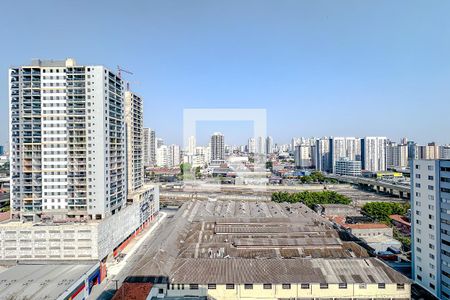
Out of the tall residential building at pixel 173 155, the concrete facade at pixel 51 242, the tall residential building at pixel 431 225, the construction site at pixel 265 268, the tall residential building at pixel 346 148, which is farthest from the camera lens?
the tall residential building at pixel 173 155

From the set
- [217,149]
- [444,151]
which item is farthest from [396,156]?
[217,149]

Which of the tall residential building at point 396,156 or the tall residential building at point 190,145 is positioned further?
the tall residential building at point 396,156

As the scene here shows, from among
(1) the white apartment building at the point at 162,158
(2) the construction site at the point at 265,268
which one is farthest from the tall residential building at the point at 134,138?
(1) the white apartment building at the point at 162,158

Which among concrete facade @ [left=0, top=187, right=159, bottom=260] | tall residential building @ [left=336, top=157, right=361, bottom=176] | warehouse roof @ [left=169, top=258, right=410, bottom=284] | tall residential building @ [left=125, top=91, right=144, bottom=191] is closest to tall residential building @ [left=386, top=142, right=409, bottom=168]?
tall residential building @ [left=336, top=157, right=361, bottom=176]

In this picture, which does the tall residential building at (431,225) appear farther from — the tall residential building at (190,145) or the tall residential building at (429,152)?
the tall residential building at (429,152)

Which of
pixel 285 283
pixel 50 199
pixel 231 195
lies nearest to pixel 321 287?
pixel 285 283

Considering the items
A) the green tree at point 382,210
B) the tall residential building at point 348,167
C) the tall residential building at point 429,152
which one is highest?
the tall residential building at point 429,152

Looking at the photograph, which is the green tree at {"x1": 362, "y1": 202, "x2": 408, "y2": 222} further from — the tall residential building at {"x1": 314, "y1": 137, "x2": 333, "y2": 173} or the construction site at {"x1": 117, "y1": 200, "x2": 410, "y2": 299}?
the tall residential building at {"x1": 314, "y1": 137, "x2": 333, "y2": 173}
